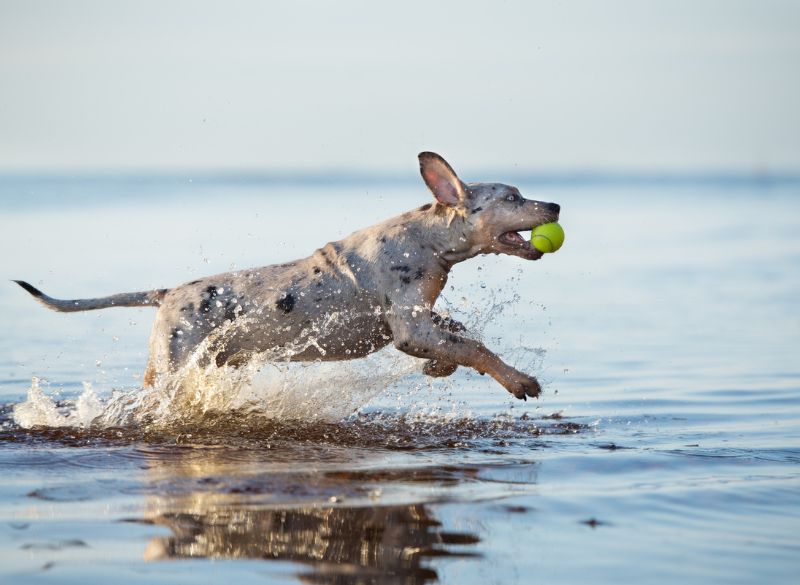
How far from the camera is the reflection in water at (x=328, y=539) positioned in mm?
5715

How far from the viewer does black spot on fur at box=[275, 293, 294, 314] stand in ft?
30.5

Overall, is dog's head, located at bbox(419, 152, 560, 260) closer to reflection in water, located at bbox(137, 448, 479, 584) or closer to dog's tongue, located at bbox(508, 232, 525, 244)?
dog's tongue, located at bbox(508, 232, 525, 244)

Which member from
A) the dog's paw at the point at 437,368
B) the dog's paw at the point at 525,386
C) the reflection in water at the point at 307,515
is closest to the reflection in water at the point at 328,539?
the reflection in water at the point at 307,515

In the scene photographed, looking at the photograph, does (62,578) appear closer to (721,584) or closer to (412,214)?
(721,584)

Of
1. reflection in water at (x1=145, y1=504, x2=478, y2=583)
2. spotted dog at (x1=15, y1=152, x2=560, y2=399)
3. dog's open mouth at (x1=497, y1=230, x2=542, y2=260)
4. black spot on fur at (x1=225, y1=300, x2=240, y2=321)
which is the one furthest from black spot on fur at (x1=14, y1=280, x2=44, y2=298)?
dog's open mouth at (x1=497, y1=230, x2=542, y2=260)

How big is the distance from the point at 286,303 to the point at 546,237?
1.93 metres

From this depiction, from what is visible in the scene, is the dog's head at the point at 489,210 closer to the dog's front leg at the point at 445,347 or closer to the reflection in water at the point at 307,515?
the dog's front leg at the point at 445,347

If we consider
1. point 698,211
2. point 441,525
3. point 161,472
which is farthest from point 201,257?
point 698,211

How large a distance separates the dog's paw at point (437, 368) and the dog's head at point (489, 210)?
97 centimetres

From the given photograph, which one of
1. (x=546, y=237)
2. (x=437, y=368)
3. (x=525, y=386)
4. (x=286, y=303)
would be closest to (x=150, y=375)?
(x=286, y=303)

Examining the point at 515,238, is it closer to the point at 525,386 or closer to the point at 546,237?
the point at 546,237

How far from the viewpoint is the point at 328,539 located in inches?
243

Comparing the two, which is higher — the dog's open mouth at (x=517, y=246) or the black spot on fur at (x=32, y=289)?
the dog's open mouth at (x=517, y=246)

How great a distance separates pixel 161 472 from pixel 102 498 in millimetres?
758
